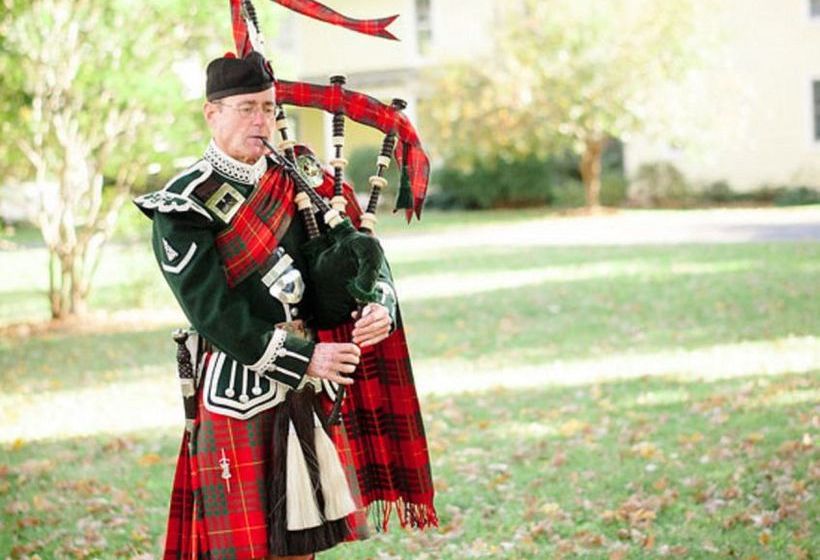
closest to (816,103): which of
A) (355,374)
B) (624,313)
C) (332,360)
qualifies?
(624,313)

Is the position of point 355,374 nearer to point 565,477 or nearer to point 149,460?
point 565,477

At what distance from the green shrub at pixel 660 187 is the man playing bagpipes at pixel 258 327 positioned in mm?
25285

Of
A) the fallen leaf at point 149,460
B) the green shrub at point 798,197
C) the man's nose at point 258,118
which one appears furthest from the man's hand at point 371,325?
the green shrub at point 798,197

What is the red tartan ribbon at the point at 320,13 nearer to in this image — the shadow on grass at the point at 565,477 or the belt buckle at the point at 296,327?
the belt buckle at the point at 296,327

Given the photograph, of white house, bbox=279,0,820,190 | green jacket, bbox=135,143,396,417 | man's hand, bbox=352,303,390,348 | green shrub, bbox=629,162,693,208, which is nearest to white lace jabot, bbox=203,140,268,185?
green jacket, bbox=135,143,396,417

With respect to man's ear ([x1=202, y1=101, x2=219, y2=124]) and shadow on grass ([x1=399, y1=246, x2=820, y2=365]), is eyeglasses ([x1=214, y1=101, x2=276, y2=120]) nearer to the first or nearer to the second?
man's ear ([x1=202, y1=101, x2=219, y2=124])

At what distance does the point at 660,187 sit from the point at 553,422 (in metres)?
21.6

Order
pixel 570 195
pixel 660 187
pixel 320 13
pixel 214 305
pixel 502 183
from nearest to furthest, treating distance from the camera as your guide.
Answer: pixel 214 305
pixel 320 13
pixel 660 187
pixel 570 195
pixel 502 183

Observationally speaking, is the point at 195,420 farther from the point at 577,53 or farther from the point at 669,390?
the point at 577,53

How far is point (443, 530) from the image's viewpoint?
5723mm

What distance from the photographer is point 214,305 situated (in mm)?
3264

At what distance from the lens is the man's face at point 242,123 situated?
11.1 feet

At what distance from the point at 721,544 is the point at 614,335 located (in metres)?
5.84

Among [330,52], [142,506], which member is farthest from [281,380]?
[330,52]
